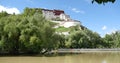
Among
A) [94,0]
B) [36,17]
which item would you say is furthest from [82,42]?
[94,0]

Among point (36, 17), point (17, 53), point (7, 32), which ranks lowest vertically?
point (17, 53)

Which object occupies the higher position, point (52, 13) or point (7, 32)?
point (52, 13)

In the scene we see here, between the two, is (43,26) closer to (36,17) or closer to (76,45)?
(36,17)

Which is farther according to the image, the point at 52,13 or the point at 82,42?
the point at 52,13

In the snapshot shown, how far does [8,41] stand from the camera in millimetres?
42656

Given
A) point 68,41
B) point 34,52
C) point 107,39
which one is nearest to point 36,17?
point 34,52

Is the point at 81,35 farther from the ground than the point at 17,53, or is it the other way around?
the point at 81,35

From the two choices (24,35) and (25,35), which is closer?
(24,35)

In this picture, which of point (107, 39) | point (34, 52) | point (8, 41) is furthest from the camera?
point (107, 39)

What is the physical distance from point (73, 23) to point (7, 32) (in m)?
77.2

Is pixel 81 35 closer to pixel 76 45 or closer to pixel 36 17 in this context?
pixel 76 45

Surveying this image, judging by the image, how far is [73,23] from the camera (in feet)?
389

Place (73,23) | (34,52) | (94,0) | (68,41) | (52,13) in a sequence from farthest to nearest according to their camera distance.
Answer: (52,13), (73,23), (68,41), (34,52), (94,0)

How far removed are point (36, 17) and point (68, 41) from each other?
3225 centimetres
